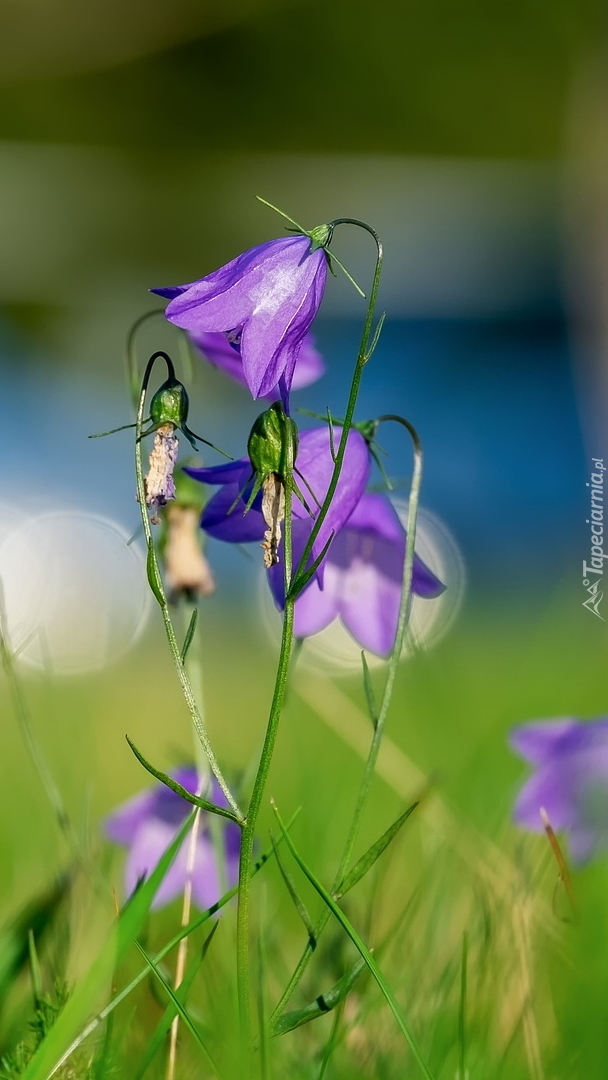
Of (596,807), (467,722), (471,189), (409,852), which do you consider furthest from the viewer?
(471,189)

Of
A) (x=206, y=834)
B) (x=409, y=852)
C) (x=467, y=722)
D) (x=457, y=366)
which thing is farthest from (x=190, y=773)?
(x=457, y=366)

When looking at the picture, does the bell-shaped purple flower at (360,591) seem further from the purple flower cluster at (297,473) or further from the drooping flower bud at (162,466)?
the drooping flower bud at (162,466)

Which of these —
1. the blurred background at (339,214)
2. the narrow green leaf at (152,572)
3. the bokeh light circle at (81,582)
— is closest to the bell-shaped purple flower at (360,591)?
the narrow green leaf at (152,572)

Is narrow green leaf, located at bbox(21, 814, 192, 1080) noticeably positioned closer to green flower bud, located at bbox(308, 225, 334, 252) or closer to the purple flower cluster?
the purple flower cluster

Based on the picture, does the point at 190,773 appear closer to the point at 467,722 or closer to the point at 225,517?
the point at 225,517

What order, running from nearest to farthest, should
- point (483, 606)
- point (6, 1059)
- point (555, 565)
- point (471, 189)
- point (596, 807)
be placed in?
point (6, 1059), point (596, 807), point (483, 606), point (555, 565), point (471, 189)

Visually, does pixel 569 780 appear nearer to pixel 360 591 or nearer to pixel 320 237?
pixel 360 591
